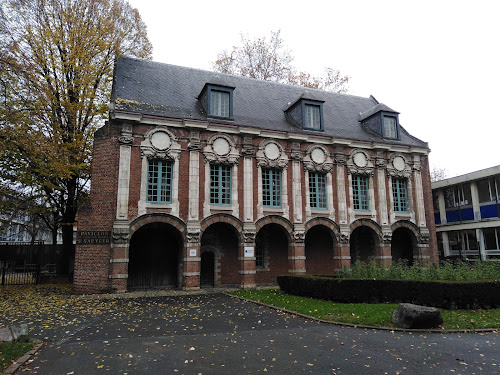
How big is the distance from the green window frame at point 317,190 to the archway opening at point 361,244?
3.42m

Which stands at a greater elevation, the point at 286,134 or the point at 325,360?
the point at 286,134

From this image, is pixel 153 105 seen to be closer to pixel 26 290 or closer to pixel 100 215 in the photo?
pixel 100 215

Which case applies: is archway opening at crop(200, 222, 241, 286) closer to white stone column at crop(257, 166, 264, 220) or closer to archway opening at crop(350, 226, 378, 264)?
white stone column at crop(257, 166, 264, 220)

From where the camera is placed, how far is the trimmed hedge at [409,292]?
34.6 feet

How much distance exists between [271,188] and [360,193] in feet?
17.9

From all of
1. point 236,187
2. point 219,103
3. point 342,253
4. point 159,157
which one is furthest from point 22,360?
point 342,253

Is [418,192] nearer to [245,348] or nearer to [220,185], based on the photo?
[220,185]

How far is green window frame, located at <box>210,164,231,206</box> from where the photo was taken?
685 inches

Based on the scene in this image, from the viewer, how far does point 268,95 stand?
22.0m

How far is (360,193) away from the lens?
20266 millimetres

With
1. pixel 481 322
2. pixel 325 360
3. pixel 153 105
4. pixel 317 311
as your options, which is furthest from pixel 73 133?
pixel 481 322

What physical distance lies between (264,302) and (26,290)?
36.1 feet

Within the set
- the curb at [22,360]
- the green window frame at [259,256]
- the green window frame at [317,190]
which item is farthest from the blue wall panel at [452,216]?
the curb at [22,360]

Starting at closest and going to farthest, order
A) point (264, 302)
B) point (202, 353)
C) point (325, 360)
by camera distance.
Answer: point (325, 360)
point (202, 353)
point (264, 302)
